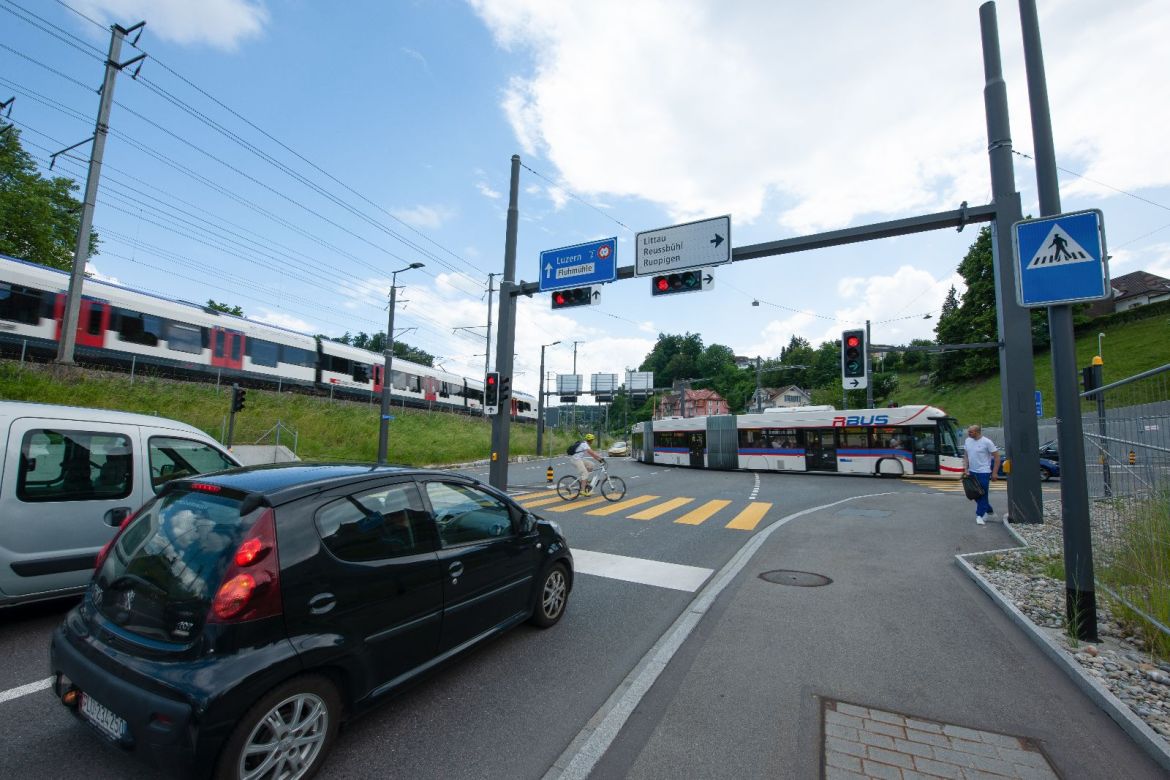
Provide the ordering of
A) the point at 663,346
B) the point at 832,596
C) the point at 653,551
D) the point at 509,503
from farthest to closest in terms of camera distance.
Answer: the point at 663,346
the point at 653,551
the point at 832,596
the point at 509,503

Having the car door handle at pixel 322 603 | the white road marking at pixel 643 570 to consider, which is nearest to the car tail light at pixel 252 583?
the car door handle at pixel 322 603

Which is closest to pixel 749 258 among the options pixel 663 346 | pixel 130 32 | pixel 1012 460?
pixel 1012 460

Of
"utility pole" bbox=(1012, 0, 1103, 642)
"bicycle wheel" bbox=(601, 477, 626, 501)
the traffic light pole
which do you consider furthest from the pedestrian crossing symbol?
"bicycle wheel" bbox=(601, 477, 626, 501)

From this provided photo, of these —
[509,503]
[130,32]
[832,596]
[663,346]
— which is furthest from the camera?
[663,346]

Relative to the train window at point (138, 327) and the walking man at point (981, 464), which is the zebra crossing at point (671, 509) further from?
the train window at point (138, 327)

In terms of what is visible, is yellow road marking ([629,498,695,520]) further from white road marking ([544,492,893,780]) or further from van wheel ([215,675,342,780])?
van wheel ([215,675,342,780])

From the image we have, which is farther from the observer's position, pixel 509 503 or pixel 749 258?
pixel 749 258

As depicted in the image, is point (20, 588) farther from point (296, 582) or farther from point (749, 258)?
point (749, 258)

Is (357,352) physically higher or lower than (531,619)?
higher

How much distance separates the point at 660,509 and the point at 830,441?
564 inches

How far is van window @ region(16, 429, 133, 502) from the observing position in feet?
13.4

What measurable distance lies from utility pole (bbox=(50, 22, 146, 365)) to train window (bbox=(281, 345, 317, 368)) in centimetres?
1172

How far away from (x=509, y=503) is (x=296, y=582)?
6.61 feet

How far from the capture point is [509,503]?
4.36 metres
